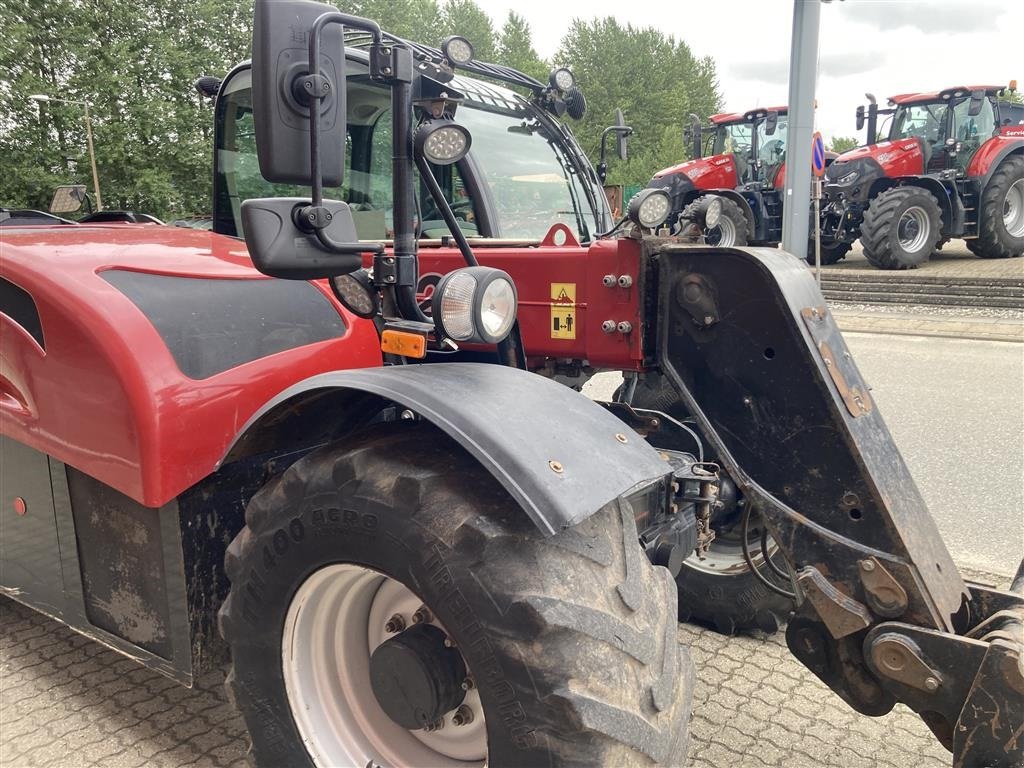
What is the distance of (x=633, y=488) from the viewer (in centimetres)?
175

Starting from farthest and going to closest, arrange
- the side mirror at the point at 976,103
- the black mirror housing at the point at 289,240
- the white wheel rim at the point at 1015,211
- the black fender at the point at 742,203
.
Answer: the black fender at the point at 742,203 → the white wheel rim at the point at 1015,211 → the side mirror at the point at 976,103 → the black mirror housing at the point at 289,240

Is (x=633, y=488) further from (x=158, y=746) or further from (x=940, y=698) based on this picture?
(x=158, y=746)

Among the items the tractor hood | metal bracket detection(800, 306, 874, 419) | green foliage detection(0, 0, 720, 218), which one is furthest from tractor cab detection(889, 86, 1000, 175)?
the tractor hood

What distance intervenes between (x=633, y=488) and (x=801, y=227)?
12.2 m

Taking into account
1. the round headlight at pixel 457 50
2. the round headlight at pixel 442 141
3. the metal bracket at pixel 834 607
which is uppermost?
the round headlight at pixel 457 50

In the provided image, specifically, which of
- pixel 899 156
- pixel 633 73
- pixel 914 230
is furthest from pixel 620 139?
pixel 633 73

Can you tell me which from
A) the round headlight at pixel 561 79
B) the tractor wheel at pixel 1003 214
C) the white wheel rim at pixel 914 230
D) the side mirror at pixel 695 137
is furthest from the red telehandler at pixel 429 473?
the side mirror at pixel 695 137

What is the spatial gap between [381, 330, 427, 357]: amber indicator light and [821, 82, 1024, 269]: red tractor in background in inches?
550

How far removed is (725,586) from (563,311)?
1.45 meters

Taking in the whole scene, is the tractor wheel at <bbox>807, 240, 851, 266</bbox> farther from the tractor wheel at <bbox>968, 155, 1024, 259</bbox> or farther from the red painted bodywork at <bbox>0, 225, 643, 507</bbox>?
the red painted bodywork at <bbox>0, 225, 643, 507</bbox>

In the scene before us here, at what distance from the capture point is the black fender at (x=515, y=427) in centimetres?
159

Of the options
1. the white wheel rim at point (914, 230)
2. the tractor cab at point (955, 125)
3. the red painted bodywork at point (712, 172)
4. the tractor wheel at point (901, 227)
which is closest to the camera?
the tractor wheel at point (901, 227)

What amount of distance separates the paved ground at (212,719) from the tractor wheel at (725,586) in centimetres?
12

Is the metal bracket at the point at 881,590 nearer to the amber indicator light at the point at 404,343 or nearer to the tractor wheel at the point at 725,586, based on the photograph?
the tractor wheel at the point at 725,586
